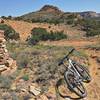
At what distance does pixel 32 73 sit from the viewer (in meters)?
13.0

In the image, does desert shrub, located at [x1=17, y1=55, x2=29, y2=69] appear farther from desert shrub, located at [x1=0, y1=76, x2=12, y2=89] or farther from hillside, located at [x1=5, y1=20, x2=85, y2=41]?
hillside, located at [x1=5, y1=20, x2=85, y2=41]

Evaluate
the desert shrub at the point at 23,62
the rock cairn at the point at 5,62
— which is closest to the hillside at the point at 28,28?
the desert shrub at the point at 23,62

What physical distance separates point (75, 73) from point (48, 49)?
15.5 feet

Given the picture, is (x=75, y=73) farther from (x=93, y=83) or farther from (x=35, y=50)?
(x=35, y=50)

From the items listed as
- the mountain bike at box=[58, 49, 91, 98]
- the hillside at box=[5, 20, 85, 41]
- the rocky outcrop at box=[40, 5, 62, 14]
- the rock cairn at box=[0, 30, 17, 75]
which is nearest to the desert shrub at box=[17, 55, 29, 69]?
the rock cairn at box=[0, 30, 17, 75]

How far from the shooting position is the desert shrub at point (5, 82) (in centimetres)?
1171

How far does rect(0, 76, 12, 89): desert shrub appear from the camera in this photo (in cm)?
1171

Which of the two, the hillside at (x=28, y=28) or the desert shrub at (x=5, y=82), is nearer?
the desert shrub at (x=5, y=82)

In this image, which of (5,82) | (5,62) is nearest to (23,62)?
(5,62)

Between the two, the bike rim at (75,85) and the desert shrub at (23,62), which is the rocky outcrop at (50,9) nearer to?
the desert shrub at (23,62)

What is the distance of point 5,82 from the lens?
11.9 metres

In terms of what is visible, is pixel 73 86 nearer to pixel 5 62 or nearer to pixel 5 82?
pixel 5 82

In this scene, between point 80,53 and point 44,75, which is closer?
point 44,75

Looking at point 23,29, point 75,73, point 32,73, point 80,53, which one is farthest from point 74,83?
point 23,29
